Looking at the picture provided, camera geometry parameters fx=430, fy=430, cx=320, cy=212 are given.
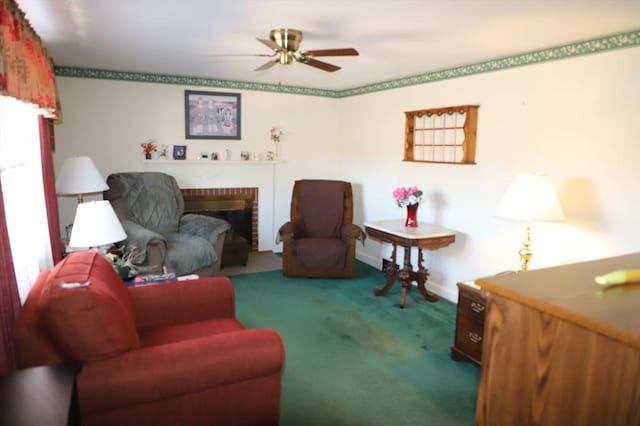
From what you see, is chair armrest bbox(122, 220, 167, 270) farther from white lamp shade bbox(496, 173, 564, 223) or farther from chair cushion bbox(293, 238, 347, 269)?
white lamp shade bbox(496, 173, 564, 223)

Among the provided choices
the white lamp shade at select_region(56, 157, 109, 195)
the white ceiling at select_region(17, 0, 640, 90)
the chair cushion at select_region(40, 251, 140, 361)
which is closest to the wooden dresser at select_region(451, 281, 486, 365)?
the white ceiling at select_region(17, 0, 640, 90)

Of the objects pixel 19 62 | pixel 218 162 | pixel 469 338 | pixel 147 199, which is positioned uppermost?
pixel 19 62

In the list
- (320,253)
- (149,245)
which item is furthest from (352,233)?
(149,245)

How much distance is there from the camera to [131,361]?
1628 mm

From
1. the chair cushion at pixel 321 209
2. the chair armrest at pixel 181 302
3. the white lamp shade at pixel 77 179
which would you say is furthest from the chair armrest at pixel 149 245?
the chair cushion at pixel 321 209

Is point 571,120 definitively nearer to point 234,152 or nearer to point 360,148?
point 360,148

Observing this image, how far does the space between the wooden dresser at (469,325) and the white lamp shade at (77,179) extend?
2832mm

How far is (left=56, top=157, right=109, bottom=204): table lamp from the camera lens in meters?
3.28

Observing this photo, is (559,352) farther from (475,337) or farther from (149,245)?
(149,245)

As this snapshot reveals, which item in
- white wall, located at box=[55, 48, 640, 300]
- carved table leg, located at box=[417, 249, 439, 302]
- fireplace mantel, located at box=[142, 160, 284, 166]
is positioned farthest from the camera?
fireplace mantel, located at box=[142, 160, 284, 166]

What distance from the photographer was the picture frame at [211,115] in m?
5.01

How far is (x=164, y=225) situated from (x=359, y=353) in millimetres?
2494

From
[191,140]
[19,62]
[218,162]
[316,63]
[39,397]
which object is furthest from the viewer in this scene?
[218,162]

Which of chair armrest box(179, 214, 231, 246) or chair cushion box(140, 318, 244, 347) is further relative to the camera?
chair armrest box(179, 214, 231, 246)
